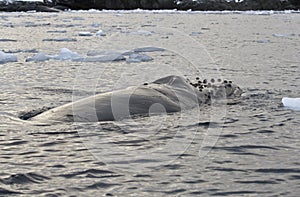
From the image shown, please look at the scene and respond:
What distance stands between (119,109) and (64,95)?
7.53 ft

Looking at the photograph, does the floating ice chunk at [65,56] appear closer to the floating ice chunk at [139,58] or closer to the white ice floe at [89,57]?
the white ice floe at [89,57]

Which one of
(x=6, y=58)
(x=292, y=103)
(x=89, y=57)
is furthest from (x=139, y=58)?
(x=292, y=103)

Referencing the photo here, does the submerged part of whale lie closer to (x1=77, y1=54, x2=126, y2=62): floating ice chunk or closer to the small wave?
the small wave

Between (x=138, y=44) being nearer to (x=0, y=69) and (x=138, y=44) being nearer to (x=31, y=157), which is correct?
(x=0, y=69)

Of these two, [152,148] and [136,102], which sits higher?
[136,102]

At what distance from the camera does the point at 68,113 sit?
751 cm

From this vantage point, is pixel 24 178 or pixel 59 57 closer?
pixel 24 178

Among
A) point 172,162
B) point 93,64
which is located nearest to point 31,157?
point 172,162

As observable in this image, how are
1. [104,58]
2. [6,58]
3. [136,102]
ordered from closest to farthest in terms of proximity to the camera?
[136,102] → [6,58] → [104,58]

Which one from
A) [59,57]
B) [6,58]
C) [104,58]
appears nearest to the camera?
[6,58]

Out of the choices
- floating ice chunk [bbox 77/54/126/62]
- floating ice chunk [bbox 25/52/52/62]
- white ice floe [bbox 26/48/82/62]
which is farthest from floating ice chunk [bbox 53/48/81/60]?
floating ice chunk [bbox 25/52/52/62]

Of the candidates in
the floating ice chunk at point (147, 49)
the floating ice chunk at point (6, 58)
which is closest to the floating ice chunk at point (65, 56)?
the floating ice chunk at point (6, 58)

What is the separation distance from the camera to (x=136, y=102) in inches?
321

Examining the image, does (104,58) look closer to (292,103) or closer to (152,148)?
(292,103)
